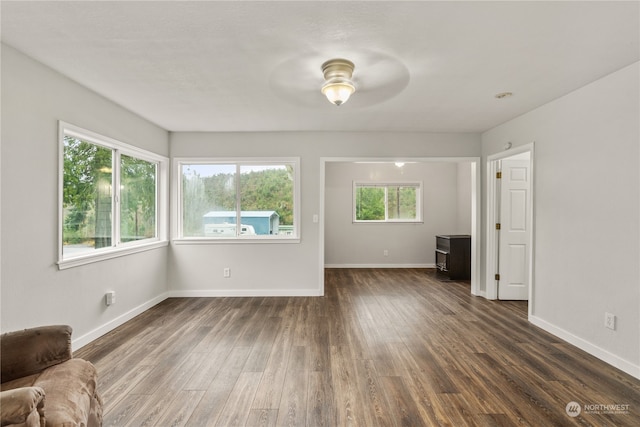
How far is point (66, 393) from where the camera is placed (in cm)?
140

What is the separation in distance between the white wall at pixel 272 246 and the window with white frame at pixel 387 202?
8.23 ft

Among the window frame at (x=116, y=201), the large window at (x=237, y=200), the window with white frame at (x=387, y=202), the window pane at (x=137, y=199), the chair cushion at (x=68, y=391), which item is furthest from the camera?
the window with white frame at (x=387, y=202)

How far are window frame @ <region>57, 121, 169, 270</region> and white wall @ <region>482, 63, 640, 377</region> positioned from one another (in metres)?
4.68

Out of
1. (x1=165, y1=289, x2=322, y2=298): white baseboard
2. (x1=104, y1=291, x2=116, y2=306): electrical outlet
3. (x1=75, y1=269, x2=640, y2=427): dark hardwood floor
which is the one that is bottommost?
(x1=75, y1=269, x2=640, y2=427): dark hardwood floor

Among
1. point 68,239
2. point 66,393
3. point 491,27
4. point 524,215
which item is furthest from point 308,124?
point 66,393

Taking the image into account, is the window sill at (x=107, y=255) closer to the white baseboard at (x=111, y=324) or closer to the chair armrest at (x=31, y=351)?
the white baseboard at (x=111, y=324)

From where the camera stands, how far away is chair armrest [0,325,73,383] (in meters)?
1.48

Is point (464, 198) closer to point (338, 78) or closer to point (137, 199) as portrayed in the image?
point (338, 78)

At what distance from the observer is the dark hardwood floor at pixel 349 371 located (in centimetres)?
194

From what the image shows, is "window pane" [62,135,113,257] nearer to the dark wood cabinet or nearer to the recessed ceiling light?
the recessed ceiling light

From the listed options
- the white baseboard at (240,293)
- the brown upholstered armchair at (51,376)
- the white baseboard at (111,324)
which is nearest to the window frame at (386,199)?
the white baseboard at (240,293)

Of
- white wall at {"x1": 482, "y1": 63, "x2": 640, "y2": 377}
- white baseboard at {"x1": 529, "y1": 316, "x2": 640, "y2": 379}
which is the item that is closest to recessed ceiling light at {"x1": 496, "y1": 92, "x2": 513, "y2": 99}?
white wall at {"x1": 482, "y1": 63, "x2": 640, "y2": 377}

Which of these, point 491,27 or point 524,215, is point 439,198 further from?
point 491,27

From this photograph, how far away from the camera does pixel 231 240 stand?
181 inches
